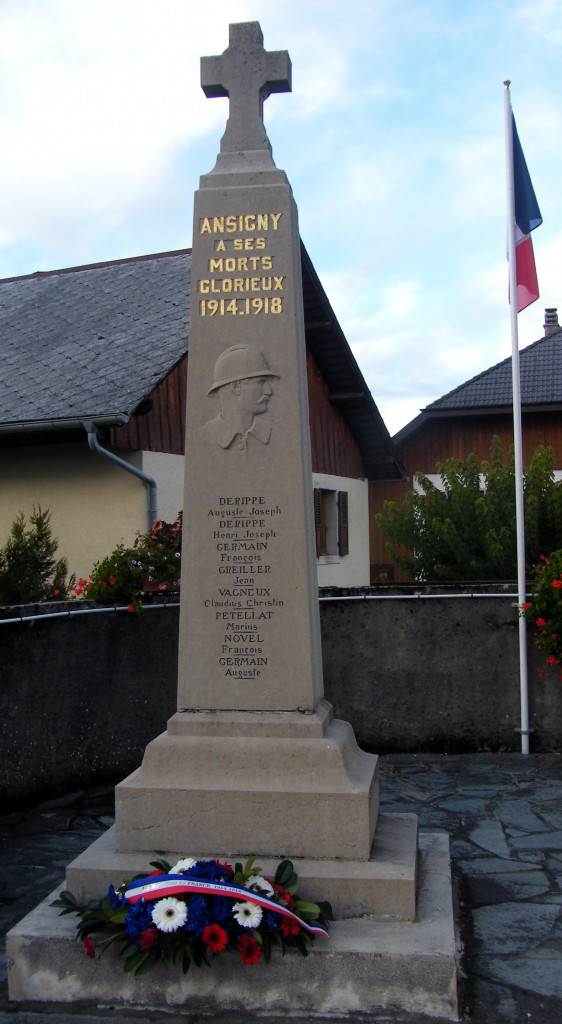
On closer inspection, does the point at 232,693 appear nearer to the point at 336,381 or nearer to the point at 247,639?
the point at 247,639

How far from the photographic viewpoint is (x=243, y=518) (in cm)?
402

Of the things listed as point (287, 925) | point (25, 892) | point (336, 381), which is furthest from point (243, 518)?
point (336, 381)

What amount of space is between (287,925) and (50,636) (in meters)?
3.28

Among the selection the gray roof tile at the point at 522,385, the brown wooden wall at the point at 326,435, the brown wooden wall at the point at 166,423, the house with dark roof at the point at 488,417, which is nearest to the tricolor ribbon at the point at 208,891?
the brown wooden wall at the point at 166,423

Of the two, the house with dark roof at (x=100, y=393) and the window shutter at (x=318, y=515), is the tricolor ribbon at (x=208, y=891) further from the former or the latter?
the window shutter at (x=318, y=515)

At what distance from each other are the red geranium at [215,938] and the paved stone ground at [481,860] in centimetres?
30

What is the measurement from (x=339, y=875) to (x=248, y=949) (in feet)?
1.64

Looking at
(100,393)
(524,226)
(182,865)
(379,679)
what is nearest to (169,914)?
(182,865)

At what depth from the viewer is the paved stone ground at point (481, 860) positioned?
3271 millimetres

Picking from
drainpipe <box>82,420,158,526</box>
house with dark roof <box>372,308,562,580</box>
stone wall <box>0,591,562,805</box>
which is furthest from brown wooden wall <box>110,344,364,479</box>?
house with dark roof <box>372,308,562,580</box>

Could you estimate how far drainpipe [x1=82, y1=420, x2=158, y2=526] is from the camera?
348 inches

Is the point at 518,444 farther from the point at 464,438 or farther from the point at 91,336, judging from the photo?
the point at 464,438

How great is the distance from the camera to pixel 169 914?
3230mm

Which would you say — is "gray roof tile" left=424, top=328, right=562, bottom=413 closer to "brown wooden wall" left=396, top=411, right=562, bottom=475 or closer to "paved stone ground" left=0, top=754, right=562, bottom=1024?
"brown wooden wall" left=396, top=411, right=562, bottom=475
